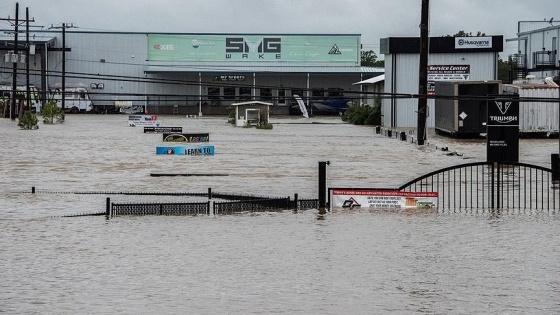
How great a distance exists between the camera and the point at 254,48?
110m

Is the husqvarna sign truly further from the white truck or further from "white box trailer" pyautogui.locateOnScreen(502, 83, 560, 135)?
the white truck

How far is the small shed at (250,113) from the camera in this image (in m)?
77.6

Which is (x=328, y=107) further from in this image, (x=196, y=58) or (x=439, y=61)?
(x=439, y=61)

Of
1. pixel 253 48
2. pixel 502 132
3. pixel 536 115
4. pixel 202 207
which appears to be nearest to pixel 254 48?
pixel 253 48

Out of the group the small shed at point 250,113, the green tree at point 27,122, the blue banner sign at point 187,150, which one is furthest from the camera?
the small shed at point 250,113

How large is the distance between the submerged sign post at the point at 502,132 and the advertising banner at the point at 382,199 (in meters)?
7.33

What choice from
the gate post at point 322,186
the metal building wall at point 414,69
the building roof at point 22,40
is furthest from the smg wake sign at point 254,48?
the gate post at point 322,186

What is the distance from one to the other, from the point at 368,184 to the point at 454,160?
390 inches

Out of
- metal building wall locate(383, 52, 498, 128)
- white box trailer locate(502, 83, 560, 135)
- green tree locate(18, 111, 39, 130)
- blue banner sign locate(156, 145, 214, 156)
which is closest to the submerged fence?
blue banner sign locate(156, 145, 214, 156)

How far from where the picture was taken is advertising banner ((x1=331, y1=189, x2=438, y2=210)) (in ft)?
84.6

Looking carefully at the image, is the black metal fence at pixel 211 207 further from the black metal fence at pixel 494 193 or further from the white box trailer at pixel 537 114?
the white box trailer at pixel 537 114

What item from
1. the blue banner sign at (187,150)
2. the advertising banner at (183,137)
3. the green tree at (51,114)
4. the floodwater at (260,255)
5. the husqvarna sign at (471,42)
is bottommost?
the floodwater at (260,255)

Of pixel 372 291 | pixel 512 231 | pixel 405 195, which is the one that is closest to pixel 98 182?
pixel 405 195

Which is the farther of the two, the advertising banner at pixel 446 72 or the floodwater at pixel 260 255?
the advertising banner at pixel 446 72
